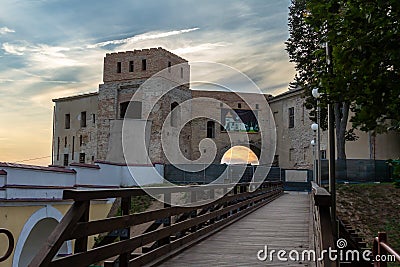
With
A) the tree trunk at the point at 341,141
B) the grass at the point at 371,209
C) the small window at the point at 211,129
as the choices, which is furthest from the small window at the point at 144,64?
the grass at the point at 371,209

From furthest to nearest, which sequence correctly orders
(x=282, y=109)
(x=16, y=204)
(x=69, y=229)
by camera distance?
(x=282, y=109) < (x=16, y=204) < (x=69, y=229)

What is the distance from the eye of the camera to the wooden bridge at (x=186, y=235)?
12.0 ft

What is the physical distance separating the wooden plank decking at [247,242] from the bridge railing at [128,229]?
9.1 inches

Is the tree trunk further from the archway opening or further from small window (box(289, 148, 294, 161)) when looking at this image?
small window (box(289, 148, 294, 161))

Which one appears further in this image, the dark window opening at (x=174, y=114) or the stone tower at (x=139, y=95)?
the dark window opening at (x=174, y=114)

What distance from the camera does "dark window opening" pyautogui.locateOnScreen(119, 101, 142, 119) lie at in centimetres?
3534

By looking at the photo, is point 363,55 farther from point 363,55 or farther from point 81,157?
point 81,157

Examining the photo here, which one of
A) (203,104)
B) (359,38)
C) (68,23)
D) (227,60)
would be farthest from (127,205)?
(203,104)

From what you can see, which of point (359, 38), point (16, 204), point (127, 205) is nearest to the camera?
point (127, 205)

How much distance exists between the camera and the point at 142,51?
3512 cm

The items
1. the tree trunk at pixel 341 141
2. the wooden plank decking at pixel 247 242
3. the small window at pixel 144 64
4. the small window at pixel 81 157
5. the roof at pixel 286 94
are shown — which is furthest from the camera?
the small window at pixel 81 157

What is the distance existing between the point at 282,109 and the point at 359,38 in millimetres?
32700

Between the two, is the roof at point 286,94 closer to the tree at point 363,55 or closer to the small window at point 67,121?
the small window at point 67,121

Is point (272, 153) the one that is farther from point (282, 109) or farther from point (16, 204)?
point (16, 204)
